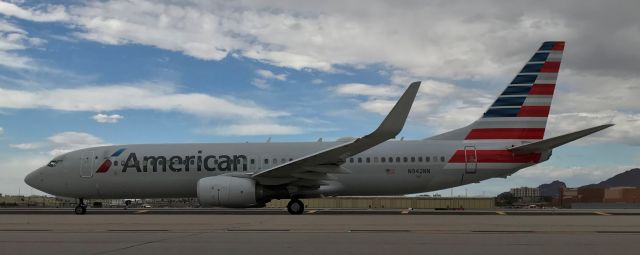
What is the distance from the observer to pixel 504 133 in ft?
69.1

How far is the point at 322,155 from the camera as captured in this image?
18.3 meters

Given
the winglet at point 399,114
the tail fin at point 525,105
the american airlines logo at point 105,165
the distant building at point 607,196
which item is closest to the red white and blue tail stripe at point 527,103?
the tail fin at point 525,105

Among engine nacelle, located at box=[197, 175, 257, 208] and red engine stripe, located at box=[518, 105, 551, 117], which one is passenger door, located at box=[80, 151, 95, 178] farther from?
red engine stripe, located at box=[518, 105, 551, 117]

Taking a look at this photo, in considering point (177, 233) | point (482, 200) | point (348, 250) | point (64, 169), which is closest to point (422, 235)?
point (348, 250)

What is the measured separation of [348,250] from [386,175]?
43.8 feet

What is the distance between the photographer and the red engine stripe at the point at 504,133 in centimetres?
2102

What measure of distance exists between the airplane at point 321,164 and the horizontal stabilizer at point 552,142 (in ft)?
0.11

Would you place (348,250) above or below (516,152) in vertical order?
below

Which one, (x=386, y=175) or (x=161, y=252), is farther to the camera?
(x=386, y=175)

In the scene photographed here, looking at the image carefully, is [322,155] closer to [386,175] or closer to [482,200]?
[386,175]

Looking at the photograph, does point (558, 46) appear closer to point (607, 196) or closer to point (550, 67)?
point (550, 67)

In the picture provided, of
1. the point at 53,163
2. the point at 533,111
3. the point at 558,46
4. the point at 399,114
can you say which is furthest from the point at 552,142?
the point at 53,163

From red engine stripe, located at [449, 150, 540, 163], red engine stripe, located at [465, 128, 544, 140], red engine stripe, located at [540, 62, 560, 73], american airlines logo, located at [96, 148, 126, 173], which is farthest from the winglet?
american airlines logo, located at [96, 148, 126, 173]

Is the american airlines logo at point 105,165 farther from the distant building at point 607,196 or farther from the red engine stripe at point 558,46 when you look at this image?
the distant building at point 607,196
